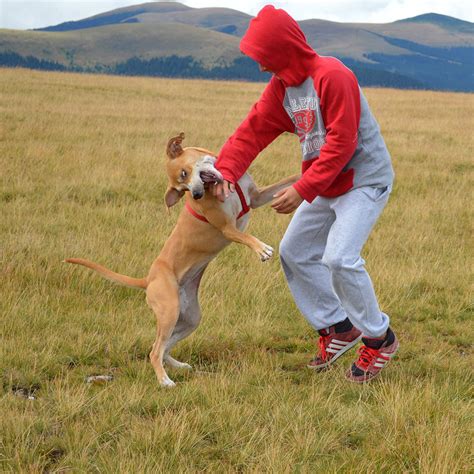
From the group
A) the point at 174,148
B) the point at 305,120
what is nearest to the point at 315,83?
the point at 305,120

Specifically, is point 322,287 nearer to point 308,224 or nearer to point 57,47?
point 308,224

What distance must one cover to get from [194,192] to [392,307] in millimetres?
2333

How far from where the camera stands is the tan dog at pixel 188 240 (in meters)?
4.09

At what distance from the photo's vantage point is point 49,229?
723cm

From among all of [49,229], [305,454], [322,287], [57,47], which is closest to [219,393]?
[305,454]

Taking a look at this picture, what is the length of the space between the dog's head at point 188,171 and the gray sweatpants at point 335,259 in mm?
675

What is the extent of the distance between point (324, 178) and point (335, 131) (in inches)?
10.6

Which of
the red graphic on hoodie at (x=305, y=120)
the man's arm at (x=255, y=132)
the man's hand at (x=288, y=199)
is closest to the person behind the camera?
the man's hand at (x=288, y=199)

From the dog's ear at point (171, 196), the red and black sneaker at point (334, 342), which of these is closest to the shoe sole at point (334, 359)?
the red and black sneaker at point (334, 342)

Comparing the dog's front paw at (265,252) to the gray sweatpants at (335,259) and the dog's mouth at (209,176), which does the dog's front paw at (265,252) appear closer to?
the gray sweatpants at (335,259)

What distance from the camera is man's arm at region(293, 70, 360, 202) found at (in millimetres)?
3748

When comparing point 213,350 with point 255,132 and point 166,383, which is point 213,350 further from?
point 255,132

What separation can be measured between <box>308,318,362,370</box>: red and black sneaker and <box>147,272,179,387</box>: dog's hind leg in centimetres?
95

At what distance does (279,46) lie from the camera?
3793 mm
